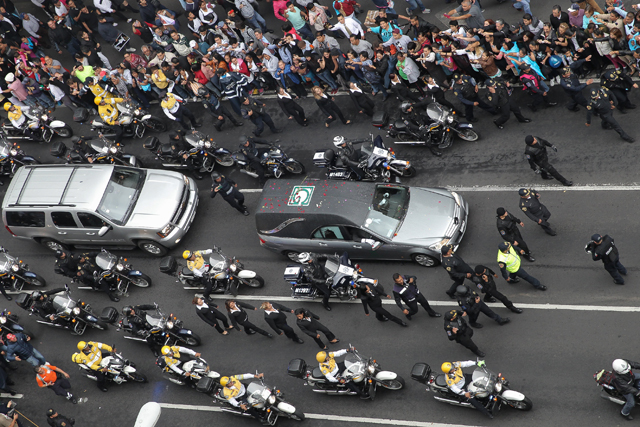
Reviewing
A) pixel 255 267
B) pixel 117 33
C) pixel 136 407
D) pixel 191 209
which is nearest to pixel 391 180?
pixel 255 267

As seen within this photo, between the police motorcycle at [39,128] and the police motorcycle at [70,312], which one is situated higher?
the police motorcycle at [39,128]

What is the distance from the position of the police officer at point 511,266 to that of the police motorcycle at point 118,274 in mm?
8867

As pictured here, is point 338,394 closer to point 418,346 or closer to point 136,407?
point 418,346

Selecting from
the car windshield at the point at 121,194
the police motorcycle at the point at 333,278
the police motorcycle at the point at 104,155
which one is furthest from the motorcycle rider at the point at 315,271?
the police motorcycle at the point at 104,155

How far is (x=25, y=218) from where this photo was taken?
18.0m

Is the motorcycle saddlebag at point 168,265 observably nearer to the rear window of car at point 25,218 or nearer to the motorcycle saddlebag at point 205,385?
the motorcycle saddlebag at point 205,385

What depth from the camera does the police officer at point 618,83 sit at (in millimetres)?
15477

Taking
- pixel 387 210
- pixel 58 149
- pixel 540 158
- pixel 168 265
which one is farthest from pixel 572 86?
pixel 58 149

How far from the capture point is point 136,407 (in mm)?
15227

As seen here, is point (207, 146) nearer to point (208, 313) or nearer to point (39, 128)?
A: point (208, 313)

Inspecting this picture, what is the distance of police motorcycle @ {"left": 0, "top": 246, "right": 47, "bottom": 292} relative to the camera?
17.5 metres

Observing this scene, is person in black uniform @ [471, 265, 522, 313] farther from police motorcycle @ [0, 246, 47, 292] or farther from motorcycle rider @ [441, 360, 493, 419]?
police motorcycle @ [0, 246, 47, 292]

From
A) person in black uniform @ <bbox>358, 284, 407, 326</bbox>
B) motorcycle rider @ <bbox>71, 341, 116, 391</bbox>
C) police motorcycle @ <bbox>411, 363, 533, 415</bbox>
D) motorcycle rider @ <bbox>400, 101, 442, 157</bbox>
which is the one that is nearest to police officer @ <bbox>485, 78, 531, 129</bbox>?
motorcycle rider @ <bbox>400, 101, 442, 157</bbox>

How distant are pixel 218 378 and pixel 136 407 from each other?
7.88 ft
